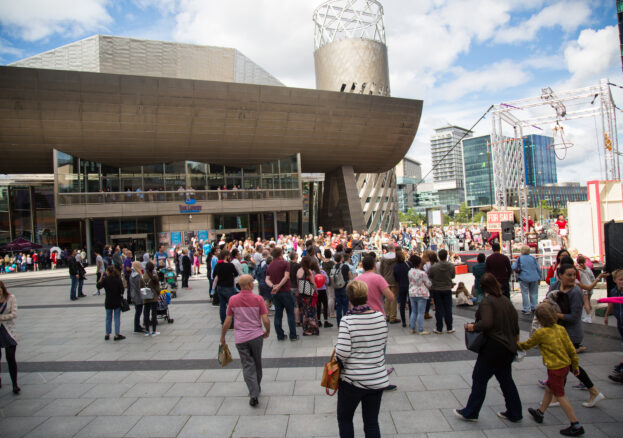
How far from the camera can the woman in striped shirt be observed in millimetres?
3172

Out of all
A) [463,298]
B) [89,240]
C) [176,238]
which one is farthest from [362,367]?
[89,240]

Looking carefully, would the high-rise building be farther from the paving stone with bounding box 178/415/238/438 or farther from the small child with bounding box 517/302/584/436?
the paving stone with bounding box 178/415/238/438

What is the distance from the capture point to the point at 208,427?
177 inches

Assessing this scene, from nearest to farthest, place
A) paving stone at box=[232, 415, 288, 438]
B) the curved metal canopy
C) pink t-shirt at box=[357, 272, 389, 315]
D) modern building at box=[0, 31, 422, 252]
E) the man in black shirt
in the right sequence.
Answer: paving stone at box=[232, 415, 288, 438] → pink t-shirt at box=[357, 272, 389, 315] → the man in black shirt → the curved metal canopy → modern building at box=[0, 31, 422, 252]

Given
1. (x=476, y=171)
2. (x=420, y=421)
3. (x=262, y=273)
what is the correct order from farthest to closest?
(x=476, y=171), (x=262, y=273), (x=420, y=421)

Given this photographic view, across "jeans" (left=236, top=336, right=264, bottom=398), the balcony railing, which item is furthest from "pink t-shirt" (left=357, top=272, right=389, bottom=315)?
the balcony railing

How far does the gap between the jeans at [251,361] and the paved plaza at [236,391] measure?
242mm

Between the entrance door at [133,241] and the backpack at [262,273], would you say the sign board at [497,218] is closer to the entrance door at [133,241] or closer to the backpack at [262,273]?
the backpack at [262,273]

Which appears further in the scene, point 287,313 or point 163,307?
point 163,307

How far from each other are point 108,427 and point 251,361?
1.78 metres

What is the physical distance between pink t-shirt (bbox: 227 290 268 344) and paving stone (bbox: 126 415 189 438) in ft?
3.67

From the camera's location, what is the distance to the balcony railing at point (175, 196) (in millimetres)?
27328

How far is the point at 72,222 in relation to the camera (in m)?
33.1

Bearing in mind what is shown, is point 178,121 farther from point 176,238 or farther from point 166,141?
point 176,238
